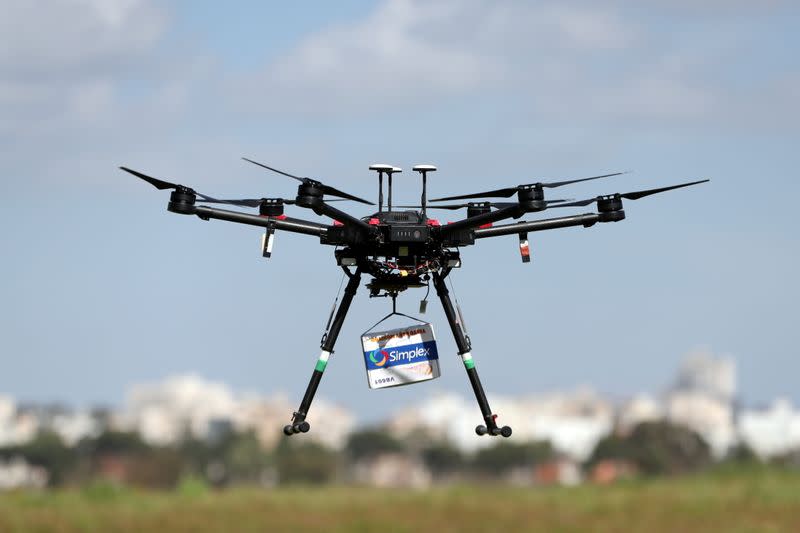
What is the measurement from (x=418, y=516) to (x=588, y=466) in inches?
829

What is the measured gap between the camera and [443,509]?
4252 inches

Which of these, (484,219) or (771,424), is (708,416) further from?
(484,219)

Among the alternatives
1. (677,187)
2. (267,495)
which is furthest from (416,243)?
(267,495)

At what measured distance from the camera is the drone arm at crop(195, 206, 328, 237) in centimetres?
2064

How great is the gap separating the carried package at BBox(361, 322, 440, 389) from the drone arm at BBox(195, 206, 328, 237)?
5.66 ft

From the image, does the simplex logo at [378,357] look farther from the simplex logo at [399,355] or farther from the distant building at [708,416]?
the distant building at [708,416]

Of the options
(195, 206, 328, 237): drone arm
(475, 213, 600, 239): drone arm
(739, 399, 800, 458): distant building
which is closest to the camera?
(195, 206, 328, 237): drone arm

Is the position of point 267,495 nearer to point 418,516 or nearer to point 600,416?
point 418,516

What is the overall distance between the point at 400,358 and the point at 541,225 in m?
2.77

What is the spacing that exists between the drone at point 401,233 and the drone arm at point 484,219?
0.01 m

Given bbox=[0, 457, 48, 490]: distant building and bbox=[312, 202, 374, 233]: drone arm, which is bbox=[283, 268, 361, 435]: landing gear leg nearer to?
bbox=[312, 202, 374, 233]: drone arm

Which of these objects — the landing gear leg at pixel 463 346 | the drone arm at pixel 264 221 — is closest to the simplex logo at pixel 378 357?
the landing gear leg at pixel 463 346

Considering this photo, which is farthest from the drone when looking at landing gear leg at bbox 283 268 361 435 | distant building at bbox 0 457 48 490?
distant building at bbox 0 457 48 490

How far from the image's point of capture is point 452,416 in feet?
396
